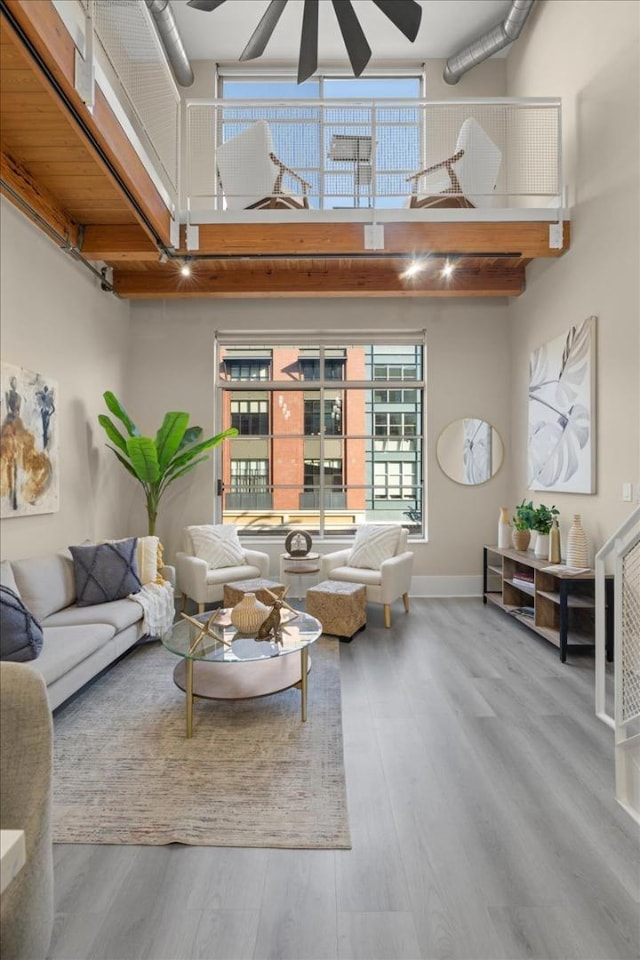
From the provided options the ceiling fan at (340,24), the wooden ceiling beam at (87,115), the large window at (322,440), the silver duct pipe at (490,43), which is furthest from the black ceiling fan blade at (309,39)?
the silver duct pipe at (490,43)

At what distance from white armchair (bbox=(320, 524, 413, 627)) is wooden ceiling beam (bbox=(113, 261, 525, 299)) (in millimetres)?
2573

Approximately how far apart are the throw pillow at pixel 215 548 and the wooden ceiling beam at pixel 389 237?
2769 mm

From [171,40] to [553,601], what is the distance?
6.80 meters

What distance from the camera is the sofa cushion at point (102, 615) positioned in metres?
3.42

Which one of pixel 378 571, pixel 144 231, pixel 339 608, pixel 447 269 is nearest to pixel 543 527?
pixel 378 571

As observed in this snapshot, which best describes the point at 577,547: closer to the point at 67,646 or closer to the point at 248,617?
the point at 248,617

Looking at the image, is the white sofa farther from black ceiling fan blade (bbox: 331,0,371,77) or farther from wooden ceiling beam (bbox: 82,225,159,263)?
black ceiling fan blade (bbox: 331,0,371,77)

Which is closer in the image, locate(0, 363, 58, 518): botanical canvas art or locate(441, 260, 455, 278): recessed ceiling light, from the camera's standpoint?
locate(0, 363, 58, 518): botanical canvas art

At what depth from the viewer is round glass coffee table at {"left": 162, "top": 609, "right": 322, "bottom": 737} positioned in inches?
108

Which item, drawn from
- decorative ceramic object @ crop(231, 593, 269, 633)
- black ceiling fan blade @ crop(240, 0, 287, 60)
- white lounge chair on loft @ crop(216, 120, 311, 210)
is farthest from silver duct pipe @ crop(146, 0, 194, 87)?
decorative ceramic object @ crop(231, 593, 269, 633)

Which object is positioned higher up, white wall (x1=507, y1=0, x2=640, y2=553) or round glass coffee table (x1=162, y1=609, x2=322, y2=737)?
white wall (x1=507, y1=0, x2=640, y2=553)

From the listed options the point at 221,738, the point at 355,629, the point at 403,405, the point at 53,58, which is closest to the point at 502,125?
the point at 403,405

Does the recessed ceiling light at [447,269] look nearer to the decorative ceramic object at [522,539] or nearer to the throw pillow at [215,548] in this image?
the decorative ceramic object at [522,539]

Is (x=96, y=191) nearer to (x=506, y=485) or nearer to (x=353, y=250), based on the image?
(x=353, y=250)
